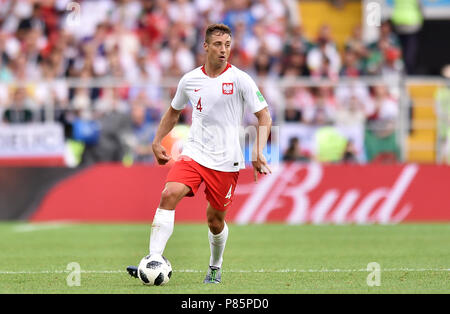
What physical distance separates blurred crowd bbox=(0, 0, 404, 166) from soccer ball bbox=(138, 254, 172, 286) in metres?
10.4

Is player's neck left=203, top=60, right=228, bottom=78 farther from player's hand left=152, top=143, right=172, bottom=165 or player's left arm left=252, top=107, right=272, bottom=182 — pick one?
player's hand left=152, top=143, right=172, bottom=165

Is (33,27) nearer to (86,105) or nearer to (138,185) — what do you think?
(86,105)

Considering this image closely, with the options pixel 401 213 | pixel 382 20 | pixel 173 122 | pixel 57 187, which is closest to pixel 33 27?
pixel 57 187

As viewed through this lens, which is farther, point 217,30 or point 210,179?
point 210,179

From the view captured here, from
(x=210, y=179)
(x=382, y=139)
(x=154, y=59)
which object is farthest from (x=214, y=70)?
(x=154, y=59)

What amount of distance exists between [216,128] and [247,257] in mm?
3350

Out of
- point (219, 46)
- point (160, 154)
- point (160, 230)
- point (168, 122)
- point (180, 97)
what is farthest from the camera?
point (168, 122)

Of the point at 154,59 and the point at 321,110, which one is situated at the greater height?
the point at 154,59

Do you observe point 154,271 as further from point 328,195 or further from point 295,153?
point 295,153

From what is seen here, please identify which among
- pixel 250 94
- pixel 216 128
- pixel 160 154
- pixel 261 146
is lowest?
pixel 160 154

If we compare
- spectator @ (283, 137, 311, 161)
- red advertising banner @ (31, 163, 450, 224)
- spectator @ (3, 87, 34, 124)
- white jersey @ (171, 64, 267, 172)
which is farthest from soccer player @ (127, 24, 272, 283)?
spectator @ (3, 87, 34, 124)

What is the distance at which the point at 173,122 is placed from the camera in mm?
10219

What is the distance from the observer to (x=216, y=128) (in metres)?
9.82

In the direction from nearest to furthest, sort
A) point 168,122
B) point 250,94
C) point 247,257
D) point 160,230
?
1. point 160,230
2. point 250,94
3. point 168,122
4. point 247,257
